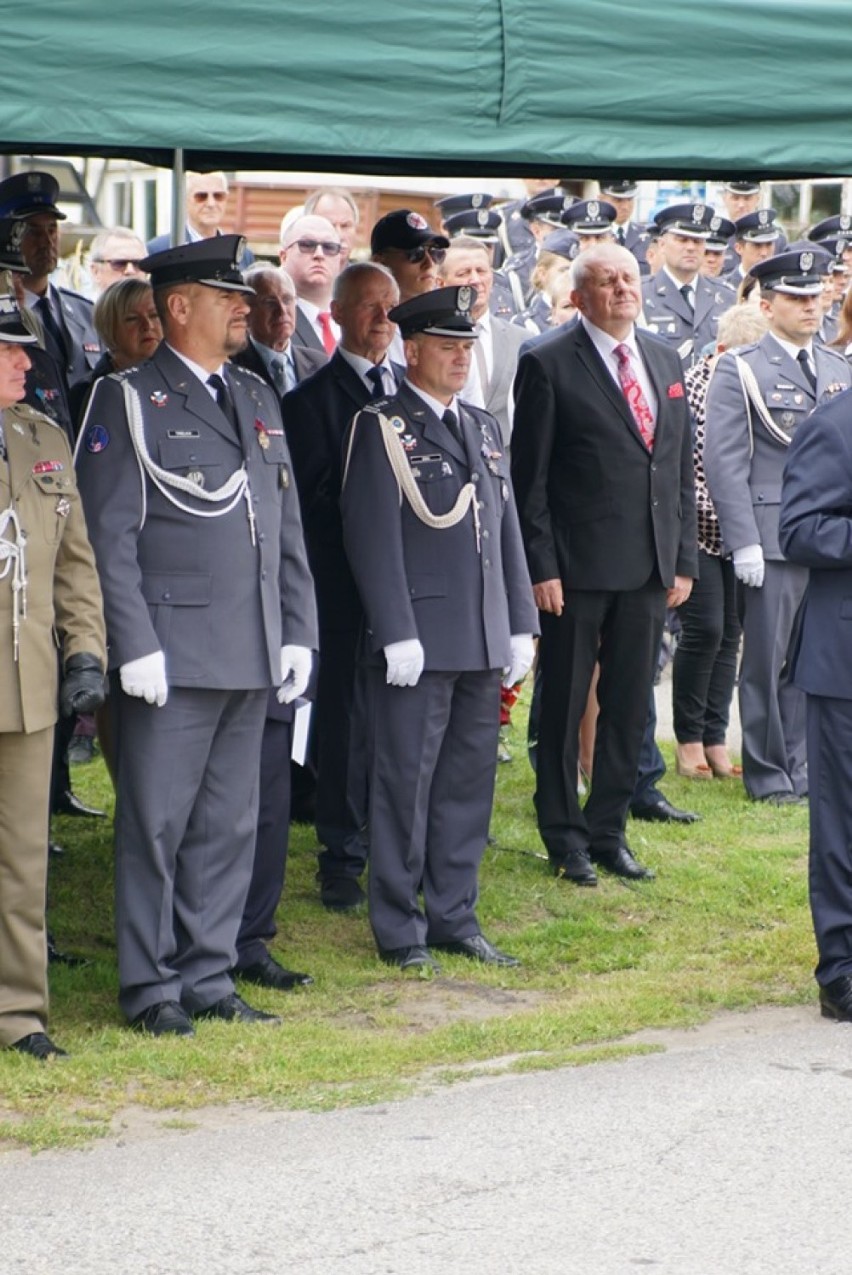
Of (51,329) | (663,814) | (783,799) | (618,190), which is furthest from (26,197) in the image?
(618,190)

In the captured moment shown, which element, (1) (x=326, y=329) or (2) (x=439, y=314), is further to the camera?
(1) (x=326, y=329)

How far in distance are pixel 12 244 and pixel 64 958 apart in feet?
7.78

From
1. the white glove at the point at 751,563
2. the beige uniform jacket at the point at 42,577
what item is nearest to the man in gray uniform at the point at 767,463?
the white glove at the point at 751,563

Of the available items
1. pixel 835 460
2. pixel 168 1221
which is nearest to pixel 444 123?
pixel 835 460

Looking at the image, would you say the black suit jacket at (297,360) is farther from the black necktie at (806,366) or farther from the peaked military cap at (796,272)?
the black necktie at (806,366)

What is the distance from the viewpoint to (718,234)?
12.5 meters

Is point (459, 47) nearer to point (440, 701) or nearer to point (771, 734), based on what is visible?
point (440, 701)

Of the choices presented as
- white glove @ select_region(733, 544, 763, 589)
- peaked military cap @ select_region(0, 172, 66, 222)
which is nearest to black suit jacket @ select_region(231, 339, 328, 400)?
peaked military cap @ select_region(0, 172, 66, 222)

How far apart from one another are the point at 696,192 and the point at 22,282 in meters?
12.1

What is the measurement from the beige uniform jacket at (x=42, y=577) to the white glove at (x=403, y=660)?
1051 millimetres

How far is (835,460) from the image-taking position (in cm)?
569

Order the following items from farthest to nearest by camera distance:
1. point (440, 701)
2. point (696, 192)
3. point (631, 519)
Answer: point (696, 192)
point (631, 519)
point (440, 701)

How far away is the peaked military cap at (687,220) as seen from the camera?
11.9m

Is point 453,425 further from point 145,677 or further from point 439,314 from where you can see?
point 145,677
